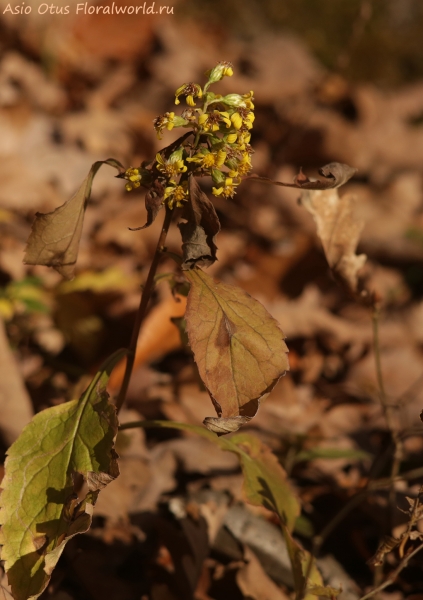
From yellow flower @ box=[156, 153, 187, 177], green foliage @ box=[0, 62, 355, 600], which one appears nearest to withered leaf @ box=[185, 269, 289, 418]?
green foliage @ box=[0, 62, 355, 600]

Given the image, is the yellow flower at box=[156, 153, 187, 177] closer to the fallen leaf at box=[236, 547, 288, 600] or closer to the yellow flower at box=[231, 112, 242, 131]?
the yellow flower at box=[231, 112, 242, 131]

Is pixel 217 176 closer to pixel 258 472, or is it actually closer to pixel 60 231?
pixel 60 231

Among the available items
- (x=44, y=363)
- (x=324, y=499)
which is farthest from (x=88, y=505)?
(x=44, y=363)

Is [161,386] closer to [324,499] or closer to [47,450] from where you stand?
[324,499]

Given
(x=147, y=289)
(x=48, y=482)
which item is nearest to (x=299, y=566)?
(x=48, y=482)

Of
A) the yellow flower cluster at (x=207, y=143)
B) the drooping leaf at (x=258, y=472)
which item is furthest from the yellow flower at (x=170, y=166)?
the drooping leaf at (x=258, y=472)
